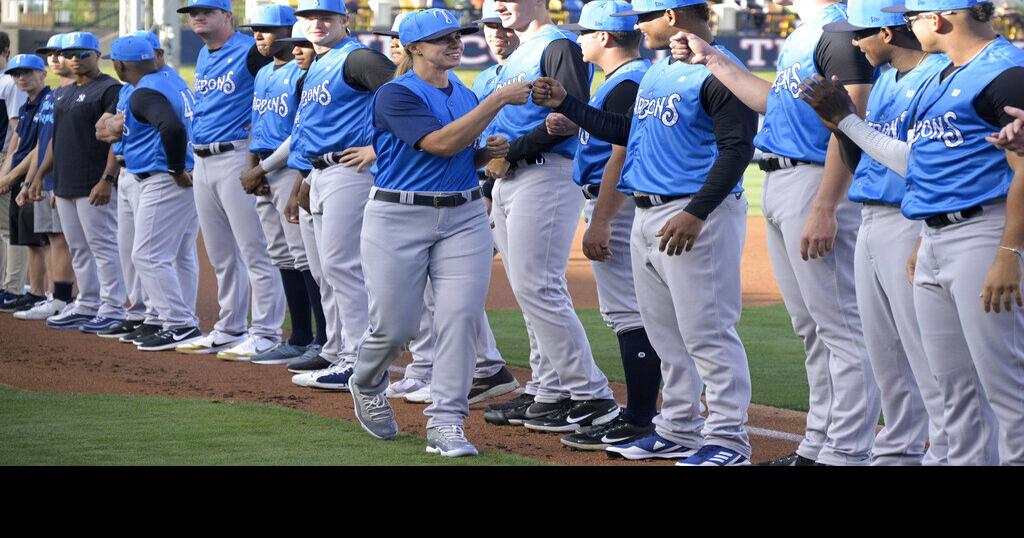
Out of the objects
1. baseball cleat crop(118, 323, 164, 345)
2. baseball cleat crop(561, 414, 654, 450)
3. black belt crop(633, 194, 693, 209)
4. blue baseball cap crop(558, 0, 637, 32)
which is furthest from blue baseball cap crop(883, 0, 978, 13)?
baseball cleat crop(118, 323, 164, 345)

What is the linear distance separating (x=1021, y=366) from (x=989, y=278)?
13.2 inches

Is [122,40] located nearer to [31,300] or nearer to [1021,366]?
[31,300]

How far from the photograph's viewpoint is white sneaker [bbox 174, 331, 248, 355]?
354 inches

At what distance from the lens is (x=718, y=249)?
209 inches

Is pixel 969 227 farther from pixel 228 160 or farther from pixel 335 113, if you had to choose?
pixel 228 160

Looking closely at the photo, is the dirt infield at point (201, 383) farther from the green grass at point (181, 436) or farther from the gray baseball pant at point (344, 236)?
the gray baseball pant at point (344, 236)

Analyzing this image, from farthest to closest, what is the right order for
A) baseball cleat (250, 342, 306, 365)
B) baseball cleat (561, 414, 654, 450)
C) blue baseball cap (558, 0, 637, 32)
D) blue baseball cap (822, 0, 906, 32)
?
baseball cleat (250, 342, 306, 365)
blue baseball cap (558, 0, 637, 32)
baseball cleat (561, 414, 654, 450)
blue baseball cap (822, 0, 906, 32)

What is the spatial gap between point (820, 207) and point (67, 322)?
6.98 metres

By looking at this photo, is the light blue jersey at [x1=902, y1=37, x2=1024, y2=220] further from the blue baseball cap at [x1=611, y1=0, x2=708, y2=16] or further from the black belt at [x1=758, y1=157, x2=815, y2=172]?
the blue baseball cap at [x1=611, y1=0, x2=708, y2=16]

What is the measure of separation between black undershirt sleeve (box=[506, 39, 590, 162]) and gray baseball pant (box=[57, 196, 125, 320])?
4.82 meters

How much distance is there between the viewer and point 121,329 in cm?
979

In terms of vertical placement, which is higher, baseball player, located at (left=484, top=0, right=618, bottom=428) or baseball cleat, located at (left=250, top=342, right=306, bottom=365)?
baseball player, located at (left=484, top=0, right=618, bottom=428)

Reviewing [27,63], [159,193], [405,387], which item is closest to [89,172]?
[159,193]
